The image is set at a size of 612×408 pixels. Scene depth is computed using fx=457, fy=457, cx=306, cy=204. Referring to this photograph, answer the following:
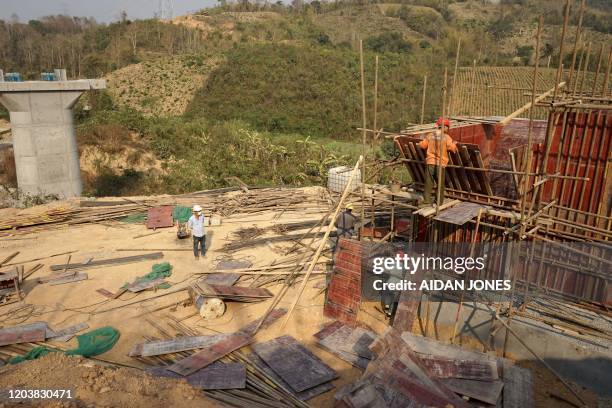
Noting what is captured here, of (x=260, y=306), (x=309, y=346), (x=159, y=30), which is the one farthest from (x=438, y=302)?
(x=159, y=30)

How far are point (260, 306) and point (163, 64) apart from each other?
4131cm

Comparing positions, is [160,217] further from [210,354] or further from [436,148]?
[436,148]

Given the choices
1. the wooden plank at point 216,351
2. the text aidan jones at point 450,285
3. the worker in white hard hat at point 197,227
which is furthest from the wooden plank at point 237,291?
the text aidan jones at point 450,285

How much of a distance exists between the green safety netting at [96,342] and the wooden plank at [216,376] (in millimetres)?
1297

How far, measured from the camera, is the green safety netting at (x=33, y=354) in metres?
7.45

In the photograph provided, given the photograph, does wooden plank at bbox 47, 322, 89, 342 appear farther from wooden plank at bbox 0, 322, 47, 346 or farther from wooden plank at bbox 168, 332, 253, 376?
wooden plank at bbox 168, 332, 253, 376

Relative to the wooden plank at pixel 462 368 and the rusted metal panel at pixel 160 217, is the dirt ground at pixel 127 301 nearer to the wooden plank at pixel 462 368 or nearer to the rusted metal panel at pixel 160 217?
the rusted metal panel at pixel 160 217

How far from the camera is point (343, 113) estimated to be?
35.4 meters

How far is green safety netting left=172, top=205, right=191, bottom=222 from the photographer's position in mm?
14695

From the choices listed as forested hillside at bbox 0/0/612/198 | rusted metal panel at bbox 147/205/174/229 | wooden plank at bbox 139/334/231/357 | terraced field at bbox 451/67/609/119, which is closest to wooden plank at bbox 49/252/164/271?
rusted metal panel at bbox 147/205/174/229

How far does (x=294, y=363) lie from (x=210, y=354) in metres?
1.42

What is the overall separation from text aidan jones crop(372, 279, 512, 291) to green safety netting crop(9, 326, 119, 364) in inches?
209

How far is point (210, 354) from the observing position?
764 cm

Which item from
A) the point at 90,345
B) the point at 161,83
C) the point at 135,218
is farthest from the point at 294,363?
the point at 161,83
